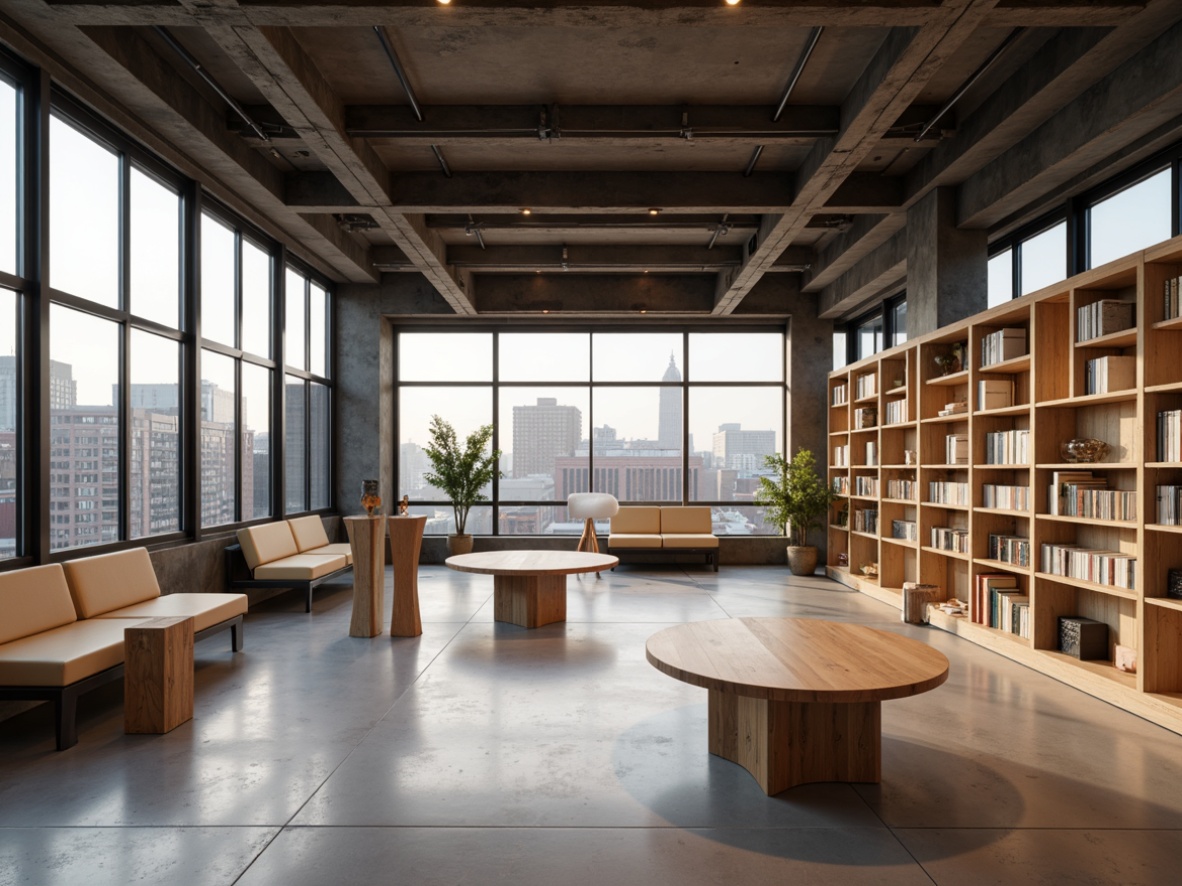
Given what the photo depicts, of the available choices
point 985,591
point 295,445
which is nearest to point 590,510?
point 295,445

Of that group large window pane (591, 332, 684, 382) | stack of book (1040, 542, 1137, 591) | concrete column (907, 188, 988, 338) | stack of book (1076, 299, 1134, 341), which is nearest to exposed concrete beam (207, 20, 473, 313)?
large window pane (591, 332, 684, 382)

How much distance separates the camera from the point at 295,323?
936 centimetres

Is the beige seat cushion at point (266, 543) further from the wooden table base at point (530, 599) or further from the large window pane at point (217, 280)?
the wooden table base at point (530, 599)

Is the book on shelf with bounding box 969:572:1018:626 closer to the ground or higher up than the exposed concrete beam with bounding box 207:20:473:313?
closer to the ground

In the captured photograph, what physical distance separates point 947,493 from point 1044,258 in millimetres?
2180

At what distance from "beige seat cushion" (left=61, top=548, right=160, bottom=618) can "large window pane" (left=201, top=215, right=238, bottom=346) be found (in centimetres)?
251

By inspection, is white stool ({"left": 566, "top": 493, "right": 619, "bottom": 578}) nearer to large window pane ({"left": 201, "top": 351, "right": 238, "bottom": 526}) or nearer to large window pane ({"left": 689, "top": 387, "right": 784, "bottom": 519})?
large window pane ({"left": 689, "top": 387, "right": 784, "bottom": 519})

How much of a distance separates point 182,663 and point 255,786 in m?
1.16

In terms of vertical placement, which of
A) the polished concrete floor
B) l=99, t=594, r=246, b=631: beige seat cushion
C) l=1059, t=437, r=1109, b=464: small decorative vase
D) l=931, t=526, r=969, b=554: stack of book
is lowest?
the polished concrete floor

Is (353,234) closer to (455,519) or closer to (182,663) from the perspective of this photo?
(455,519)

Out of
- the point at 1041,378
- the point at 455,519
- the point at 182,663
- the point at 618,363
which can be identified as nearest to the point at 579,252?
the point at 618,363

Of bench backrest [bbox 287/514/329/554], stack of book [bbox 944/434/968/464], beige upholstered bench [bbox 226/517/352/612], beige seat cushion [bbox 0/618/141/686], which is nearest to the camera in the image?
beige seat cushion [bbox 0/618/141/686]

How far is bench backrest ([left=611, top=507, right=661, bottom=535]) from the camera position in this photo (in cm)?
1058

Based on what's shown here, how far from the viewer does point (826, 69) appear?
5.19m
